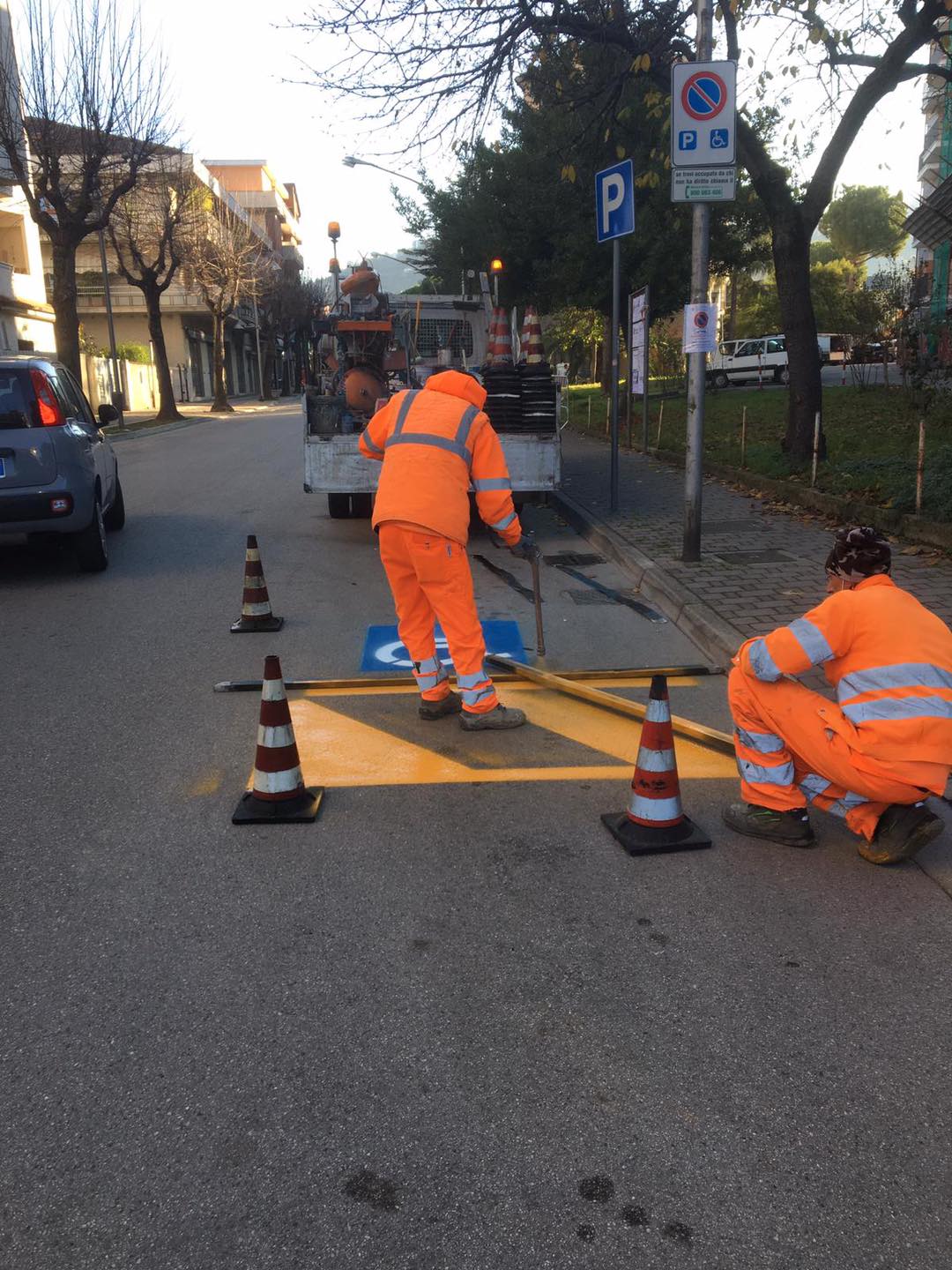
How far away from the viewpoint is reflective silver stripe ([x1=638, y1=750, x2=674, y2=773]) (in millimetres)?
3951

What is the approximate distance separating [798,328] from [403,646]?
8.71 meters

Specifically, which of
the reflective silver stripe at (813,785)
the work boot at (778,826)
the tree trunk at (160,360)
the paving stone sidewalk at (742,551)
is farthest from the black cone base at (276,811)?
the tree trunk at (160,360)

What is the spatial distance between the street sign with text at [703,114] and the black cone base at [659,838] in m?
5.79

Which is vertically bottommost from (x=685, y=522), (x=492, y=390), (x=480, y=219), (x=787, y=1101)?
(x=787, y=1101)

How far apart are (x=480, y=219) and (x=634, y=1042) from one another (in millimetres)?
23317

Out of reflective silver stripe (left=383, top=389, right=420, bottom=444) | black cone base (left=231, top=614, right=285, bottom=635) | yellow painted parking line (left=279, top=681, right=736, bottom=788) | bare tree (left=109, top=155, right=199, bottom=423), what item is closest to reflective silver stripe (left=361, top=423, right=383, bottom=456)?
reflective silver stripe (left=383, top=389, right=420, bottom=444)

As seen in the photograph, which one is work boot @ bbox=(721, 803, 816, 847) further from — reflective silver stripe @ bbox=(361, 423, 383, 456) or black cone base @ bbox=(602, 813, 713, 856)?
reflective silver stripe @ bbox=(361, 423, 383, 456)

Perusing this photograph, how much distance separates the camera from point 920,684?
11.5 ft

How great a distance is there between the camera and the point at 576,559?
10000mm

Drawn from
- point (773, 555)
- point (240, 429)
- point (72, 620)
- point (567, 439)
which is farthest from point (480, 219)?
point (72, 620)

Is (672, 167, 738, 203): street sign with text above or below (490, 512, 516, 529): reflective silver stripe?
above

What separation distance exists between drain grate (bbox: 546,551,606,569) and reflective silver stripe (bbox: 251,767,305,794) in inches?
226

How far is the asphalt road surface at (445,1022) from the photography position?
Result: 7.18ft

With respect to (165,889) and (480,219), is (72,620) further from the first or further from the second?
(480,219)
